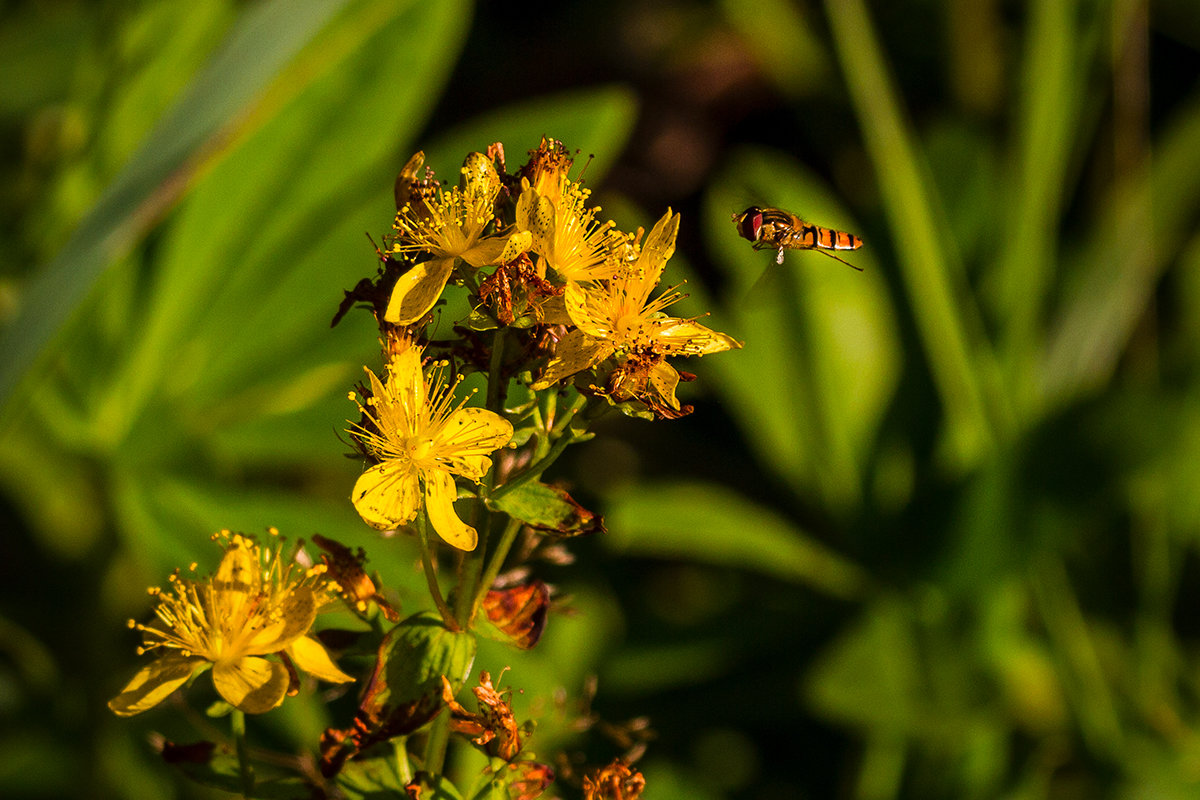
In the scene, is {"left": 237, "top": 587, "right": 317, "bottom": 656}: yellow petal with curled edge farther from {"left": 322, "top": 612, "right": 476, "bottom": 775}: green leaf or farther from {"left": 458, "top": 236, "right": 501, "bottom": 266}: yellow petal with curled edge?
{"left": 458, "top": 236, "right": 501, "bottom": 266}: yellow petal with curled edge

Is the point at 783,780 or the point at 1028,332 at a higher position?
the point at 1028,332

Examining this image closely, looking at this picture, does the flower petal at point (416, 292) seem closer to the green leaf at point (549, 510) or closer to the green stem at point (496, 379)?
the green stem at point (496, 379)

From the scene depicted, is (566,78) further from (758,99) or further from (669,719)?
(669,719)

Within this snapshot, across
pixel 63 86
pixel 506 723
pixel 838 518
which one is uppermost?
pixel 63 86

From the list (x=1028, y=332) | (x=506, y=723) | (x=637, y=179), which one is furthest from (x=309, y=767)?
(x=637, y=179)

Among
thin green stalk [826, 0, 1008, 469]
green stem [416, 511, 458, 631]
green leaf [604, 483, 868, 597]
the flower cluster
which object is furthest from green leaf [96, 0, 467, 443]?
green stem [416, 511, 458, 631]

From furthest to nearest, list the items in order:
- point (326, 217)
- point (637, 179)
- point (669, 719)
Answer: point (637, 179)
point (669, 719)
point (326, 217)
